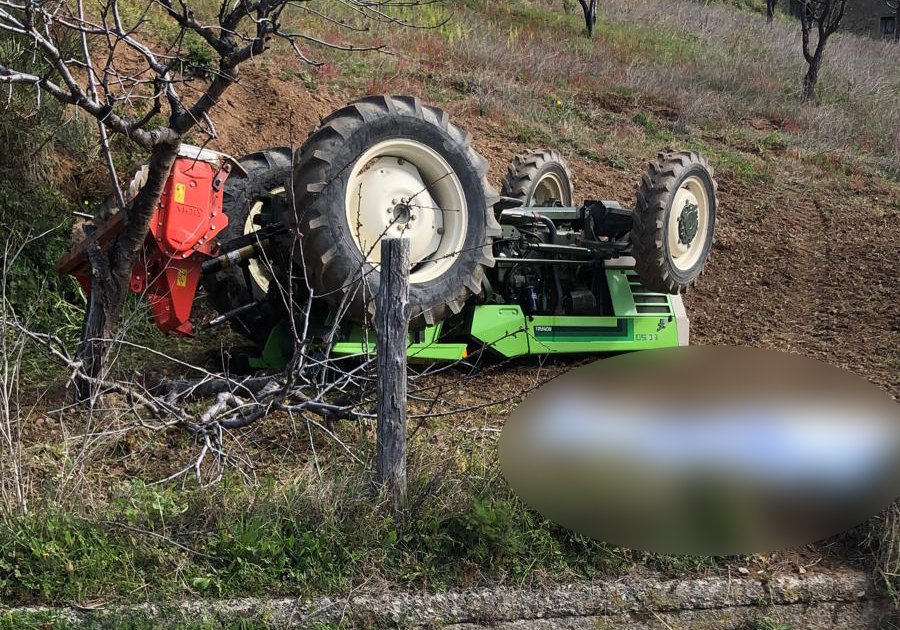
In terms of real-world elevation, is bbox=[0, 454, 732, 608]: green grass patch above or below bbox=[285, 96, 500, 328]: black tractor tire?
below

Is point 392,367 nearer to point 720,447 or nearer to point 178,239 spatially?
point 720,447

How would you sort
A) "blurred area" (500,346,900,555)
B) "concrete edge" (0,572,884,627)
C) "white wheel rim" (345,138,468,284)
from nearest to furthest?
"blurred area" (500,346,900,555)
"concrete edge" (0,572,884,627)
"white wheel rim" (345,138,468,284)

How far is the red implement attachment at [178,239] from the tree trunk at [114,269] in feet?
0.51

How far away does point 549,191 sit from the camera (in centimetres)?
909

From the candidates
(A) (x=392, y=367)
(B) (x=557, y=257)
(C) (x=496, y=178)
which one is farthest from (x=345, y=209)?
(C) (x=496, y=178)

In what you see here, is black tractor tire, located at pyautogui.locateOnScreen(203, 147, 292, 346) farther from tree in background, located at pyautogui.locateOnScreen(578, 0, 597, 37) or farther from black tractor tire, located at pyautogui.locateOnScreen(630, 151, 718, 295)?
tree in background, located at pyautogui.locateOnScreen(578, 0, 597, 37)

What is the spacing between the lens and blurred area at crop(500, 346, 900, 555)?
3.46 meters

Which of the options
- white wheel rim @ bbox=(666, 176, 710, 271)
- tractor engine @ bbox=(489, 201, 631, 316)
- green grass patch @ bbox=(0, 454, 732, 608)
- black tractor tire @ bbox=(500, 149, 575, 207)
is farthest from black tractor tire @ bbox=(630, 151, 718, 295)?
green grass patch @ bbox=(0, 454, 732, 608)

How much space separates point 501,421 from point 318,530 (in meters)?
1.83

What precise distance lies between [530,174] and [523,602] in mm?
4875

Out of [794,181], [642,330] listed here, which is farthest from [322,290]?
[794,181]

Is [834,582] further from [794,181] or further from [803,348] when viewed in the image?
[794,181]

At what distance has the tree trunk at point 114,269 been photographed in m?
5.29

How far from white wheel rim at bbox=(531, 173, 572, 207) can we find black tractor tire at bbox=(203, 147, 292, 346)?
2763 millimetres
